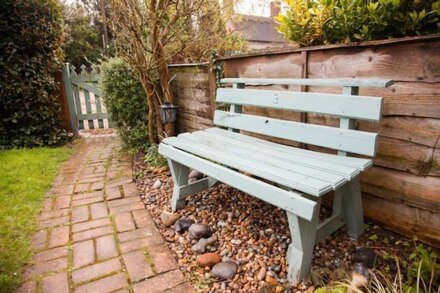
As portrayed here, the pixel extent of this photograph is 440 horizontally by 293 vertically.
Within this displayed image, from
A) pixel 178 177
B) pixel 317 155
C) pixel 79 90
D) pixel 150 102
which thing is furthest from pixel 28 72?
pixel 317 155

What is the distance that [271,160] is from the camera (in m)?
1.80

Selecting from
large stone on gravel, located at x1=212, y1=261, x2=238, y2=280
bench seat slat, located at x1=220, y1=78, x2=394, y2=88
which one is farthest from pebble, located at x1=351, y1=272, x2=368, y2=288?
bench seat slat, located at x1=220, y1=78, x2=394, y2=88

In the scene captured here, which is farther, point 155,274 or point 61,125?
point 61,125

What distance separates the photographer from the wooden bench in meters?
1.47

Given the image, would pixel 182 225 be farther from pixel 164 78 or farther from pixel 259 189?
pixel 164 78

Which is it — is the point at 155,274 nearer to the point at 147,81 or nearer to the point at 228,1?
the point at 147,81

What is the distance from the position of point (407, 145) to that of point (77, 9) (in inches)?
666

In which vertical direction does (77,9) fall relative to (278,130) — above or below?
above

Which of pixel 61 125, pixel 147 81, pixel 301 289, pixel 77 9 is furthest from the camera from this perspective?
pixel 77 9

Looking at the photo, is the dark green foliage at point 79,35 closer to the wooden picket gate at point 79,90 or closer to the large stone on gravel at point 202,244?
the wooden picket gate at point 79,90

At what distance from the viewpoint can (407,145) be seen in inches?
69.2

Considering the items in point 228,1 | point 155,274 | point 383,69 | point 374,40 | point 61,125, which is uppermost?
point 228,1

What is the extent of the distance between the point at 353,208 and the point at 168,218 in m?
1.33

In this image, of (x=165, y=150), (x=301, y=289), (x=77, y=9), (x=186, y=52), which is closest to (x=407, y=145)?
(x=301, y=289)
